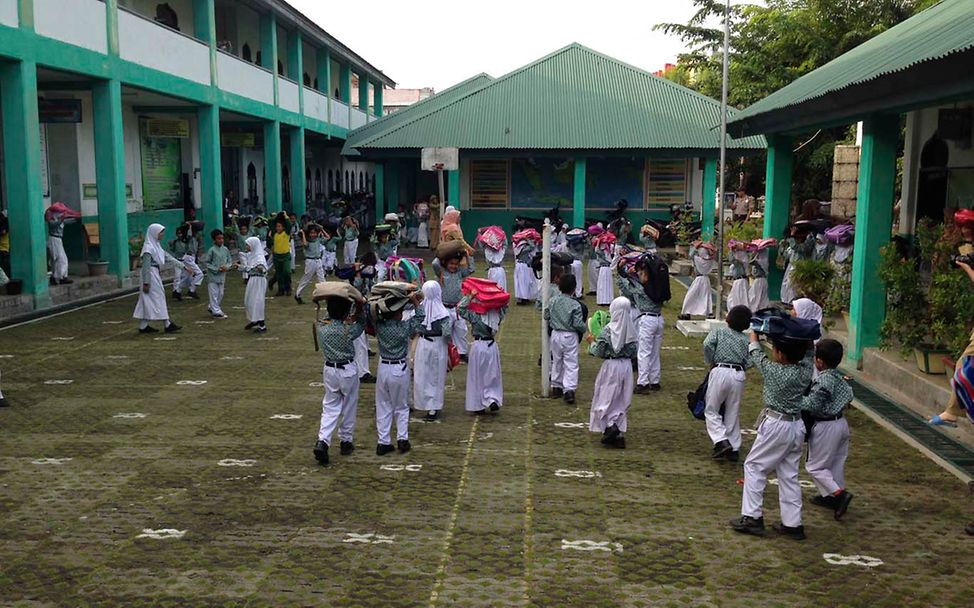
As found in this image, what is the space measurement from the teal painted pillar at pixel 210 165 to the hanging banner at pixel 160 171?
4.39 feet

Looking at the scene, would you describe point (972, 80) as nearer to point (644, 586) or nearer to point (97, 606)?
point (644, 586)

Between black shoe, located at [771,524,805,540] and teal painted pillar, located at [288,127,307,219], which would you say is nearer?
black shoe, located at [771,524,805,540]

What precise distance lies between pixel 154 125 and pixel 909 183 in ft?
55.7

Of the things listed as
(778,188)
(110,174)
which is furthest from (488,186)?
(778,188)

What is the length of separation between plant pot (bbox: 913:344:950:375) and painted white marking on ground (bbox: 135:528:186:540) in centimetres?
751

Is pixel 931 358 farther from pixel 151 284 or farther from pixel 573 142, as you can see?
pixel 573 142

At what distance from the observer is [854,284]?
1132 centimetres

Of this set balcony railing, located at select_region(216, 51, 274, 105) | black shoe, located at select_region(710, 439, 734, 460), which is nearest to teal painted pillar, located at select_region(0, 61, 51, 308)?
balcony railing, located at select_region(216, 51, 274, 105)

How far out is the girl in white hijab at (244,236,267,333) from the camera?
14.1 meters

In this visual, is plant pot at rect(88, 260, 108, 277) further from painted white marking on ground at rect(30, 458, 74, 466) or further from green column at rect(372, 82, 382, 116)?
green column at rect(372, 82, 382, 116)

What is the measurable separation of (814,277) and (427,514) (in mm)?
7670

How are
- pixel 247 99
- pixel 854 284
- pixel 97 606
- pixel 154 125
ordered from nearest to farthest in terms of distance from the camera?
pixel 97 606 < pixel 854 284 < pixel 154 125 < pixel 247 99

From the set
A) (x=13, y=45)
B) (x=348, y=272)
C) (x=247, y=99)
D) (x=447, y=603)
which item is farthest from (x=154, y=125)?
(x=447, y=603)

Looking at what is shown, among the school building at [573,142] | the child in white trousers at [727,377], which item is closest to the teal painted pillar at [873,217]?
the child in white trousers at [727,377]
